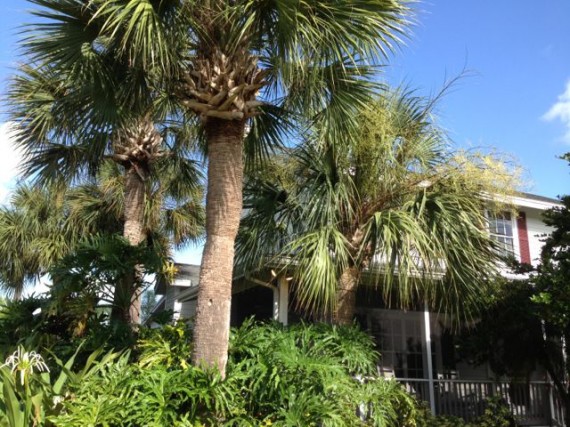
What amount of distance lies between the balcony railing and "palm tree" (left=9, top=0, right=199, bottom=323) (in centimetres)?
620

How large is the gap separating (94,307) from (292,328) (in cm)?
287

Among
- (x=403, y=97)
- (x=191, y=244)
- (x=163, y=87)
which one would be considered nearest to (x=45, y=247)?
(x=191, y=244)

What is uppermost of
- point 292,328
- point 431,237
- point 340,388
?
point 431,237

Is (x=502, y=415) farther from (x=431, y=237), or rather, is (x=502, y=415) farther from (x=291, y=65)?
(x=291, y=65)

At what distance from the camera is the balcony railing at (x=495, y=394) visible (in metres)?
11.2

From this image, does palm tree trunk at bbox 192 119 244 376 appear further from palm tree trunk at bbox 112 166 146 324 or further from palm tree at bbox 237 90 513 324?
palm tree trunk at bbox 112 166 146 324

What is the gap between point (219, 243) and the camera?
6.38m

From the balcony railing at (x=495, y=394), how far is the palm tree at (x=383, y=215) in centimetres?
290

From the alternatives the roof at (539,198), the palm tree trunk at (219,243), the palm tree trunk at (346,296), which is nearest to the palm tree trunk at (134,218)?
the palm tree trunk at (219,243)

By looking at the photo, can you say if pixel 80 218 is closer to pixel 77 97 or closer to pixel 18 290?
pixel 18 290

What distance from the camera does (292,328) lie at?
24.2ft

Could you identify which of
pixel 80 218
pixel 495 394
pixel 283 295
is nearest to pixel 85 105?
pixel 283 295

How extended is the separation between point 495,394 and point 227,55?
8270 mm

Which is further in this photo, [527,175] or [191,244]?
[191,244]
